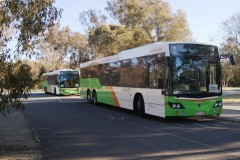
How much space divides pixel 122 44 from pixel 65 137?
1309 inches

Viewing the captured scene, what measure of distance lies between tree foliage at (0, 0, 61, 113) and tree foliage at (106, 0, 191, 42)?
35000mm

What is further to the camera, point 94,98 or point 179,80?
point 94,98

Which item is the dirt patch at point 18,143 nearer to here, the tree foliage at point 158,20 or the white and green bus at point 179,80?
the white and green bus at point 179,80

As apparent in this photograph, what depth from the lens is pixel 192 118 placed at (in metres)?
16.9

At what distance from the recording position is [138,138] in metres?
11.5

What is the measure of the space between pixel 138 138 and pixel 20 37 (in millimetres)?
4602

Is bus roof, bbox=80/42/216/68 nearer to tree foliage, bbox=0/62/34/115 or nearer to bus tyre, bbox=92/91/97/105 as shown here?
bus tyre, bbox=92/91/97/105

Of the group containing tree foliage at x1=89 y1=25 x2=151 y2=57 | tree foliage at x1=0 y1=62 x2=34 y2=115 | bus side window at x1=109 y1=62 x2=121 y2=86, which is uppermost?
tree foliage at x1=89 y1=25 x2=151 y2=57

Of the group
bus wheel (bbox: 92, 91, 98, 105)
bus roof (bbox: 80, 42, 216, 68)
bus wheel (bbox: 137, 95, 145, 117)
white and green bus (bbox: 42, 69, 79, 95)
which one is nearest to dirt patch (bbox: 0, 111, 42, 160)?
bus wheel (bbox: 137, 95, 145, 117)

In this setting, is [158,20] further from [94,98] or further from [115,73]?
[115,73]

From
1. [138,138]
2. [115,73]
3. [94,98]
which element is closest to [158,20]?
[94,98]

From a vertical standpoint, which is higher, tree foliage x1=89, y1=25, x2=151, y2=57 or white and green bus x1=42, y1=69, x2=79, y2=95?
tree foliage x1=89, y1=25, x2=151, y2=57

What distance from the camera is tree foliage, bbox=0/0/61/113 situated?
8.93 meters

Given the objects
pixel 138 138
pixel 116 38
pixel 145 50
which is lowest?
pixel 138 138
